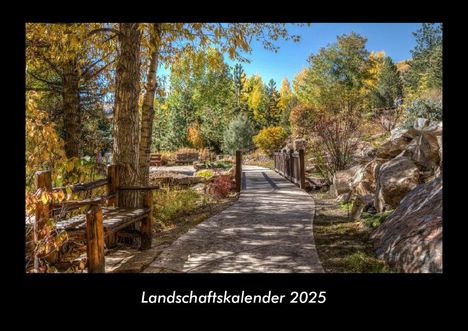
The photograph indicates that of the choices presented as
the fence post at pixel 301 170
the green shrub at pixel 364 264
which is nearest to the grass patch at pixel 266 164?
the fence post at pixel 301 170

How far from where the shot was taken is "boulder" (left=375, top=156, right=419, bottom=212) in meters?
5.19

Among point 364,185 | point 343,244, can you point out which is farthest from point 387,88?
point 343,244

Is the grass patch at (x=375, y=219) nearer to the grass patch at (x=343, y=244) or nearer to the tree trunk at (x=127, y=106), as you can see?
the grass patch at (x=343, y=244)

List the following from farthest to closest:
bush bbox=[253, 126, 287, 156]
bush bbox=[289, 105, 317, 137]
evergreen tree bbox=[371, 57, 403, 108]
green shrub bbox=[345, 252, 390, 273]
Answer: evergreen tree bbox=[371, 57, 403, 108], bush bbox=[253, 126, 287, 156], bush bbox=[289, 105, 317, 137], green shrub bbox=[345, 252, 390, 273]

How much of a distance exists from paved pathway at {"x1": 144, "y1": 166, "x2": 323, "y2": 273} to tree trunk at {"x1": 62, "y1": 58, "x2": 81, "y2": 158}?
3.69 meters

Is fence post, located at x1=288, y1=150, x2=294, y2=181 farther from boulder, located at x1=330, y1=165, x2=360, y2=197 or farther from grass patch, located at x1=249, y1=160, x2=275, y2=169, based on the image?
grass patch, located at x1=249, y1=160, x2=275, y2=169

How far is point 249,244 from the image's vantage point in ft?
14.5

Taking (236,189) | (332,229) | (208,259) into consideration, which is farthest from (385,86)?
(208,259)

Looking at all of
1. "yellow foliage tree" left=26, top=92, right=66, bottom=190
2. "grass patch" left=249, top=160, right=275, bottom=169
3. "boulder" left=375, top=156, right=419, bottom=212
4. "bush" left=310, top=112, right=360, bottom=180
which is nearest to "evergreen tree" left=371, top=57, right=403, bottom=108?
"grass patch" left=249, top=160, right=275, bottom=169

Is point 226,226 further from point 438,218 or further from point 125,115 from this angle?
point 438,218

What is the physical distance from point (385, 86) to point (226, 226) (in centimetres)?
3603

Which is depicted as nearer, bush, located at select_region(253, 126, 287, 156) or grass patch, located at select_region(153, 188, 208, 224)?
grass patch, located at select_region(153, 188, 208, 224)

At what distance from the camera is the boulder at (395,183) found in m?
5.19

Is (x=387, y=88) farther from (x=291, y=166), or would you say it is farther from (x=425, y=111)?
(x=291, y=166)
